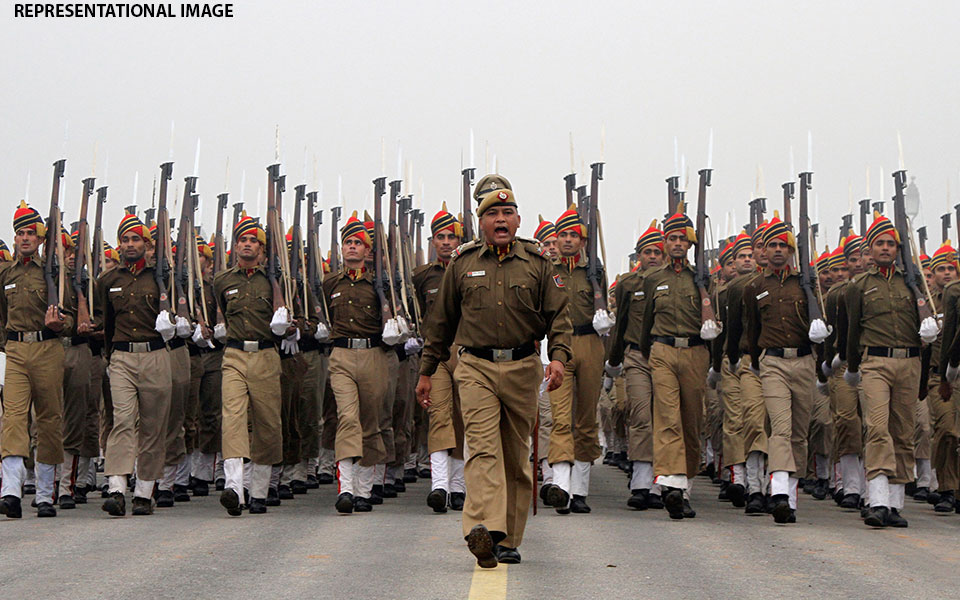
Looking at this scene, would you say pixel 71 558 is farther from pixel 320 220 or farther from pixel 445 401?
pixel 320 220

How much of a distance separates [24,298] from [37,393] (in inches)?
33.1

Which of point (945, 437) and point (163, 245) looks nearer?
point (163, 245)

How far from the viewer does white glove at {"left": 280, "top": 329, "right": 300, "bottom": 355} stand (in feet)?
42.1

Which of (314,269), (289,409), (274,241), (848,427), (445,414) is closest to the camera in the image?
(445,414)

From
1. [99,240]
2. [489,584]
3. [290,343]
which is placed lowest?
[489,584]

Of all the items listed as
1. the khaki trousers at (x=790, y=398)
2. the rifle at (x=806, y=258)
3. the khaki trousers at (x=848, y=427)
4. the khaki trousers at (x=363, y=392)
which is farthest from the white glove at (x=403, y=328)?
the khaki trousers at (x=848, y=427)

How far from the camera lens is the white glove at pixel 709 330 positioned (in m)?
11.5

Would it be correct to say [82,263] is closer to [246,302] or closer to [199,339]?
[199,339]

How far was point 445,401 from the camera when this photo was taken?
12.0 m

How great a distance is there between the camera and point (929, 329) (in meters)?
10.8

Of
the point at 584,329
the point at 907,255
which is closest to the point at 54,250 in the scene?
the point at 584,329

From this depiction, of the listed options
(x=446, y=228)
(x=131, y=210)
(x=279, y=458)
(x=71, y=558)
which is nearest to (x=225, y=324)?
(x=279, y=458)

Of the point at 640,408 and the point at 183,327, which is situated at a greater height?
the point at 183,327

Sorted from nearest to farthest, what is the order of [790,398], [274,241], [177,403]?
[790,398] → [177,403] → [274,241]
